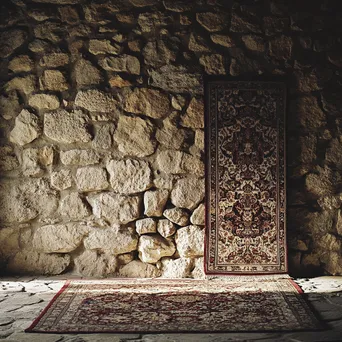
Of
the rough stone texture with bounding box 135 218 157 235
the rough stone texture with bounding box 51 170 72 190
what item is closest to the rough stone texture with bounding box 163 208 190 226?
the rough stone texture with bounding box 135 218 157 235

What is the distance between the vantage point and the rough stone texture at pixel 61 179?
13.8 feet

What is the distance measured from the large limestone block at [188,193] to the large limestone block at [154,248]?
0.30 meters

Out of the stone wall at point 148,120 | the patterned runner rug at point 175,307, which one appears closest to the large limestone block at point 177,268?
the stone wall at point 148,120

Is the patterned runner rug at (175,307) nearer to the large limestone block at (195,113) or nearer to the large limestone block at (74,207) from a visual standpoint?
the large limestone block at (74,207)

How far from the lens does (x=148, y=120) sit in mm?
4168

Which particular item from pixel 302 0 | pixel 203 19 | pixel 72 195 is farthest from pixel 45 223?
pixel 302 0

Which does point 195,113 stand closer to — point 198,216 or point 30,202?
point 198,216

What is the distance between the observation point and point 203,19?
4160 mm

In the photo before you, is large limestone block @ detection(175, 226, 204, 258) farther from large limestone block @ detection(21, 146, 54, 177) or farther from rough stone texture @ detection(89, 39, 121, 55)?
rough stone texture @ detection(89, 39, 121, 55)

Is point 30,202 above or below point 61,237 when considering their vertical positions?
above

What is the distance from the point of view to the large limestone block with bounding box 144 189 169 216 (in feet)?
13.6

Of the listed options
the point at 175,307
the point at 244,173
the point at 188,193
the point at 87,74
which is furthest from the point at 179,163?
the point at 175,307

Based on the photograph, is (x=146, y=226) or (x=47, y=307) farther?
(x=146, y=226)

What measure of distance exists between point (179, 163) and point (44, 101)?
3.69 ft
